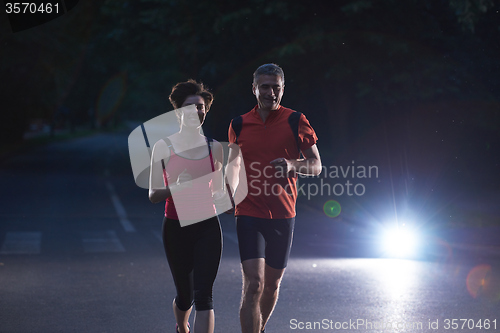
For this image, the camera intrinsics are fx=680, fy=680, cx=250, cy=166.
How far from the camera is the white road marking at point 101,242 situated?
9.79 m

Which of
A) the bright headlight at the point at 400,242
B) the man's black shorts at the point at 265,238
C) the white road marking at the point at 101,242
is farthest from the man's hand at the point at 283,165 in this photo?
the white road marking at the point at 101,242

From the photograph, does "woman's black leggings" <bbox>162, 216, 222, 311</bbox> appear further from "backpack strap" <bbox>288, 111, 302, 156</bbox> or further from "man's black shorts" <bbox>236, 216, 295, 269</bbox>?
"backpack strap" <bbox>288, 111, 302, 156</bbox>

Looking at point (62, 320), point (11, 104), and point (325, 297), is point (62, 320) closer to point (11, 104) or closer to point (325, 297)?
point (325, 297)

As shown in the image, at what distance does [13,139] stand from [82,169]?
1871 centimetres

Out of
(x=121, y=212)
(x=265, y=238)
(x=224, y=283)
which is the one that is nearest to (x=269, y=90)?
(x=265, y=238)

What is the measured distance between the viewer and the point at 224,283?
7633mm

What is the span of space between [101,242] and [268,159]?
6.46 meters

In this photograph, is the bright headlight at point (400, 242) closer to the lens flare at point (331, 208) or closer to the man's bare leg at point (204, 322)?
the lens flare at point (331, 208)

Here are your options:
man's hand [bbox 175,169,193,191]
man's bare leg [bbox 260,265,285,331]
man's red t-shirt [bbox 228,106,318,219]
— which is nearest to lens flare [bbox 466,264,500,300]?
man's bare leg [bbox 260,265,285,331]

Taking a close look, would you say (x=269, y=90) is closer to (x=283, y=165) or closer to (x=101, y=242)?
(x=283, y=165)

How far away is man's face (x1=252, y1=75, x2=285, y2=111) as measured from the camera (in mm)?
4602

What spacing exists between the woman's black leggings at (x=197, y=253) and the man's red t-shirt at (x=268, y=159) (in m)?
0.42

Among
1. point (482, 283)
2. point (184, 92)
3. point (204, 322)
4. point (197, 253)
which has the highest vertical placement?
point (184, 92)

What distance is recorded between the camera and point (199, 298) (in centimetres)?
417
